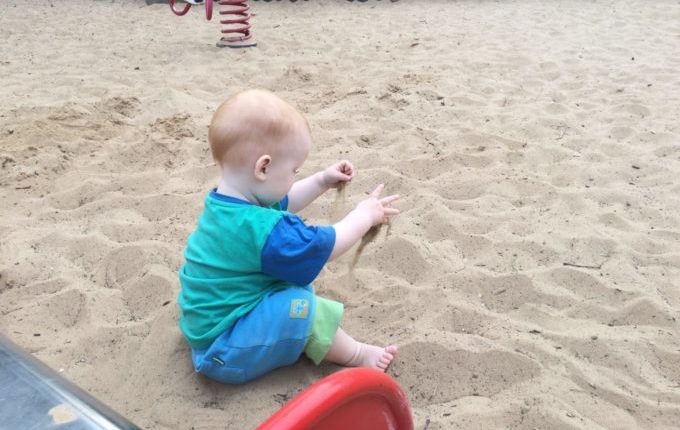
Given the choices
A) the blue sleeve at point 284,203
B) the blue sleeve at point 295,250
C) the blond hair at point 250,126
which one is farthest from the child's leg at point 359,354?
the blond hair at point 250,126

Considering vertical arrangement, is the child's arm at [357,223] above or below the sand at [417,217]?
above

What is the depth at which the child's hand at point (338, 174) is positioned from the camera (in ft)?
7.61

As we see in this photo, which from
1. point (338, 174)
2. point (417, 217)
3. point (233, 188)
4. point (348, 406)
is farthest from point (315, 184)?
point (348, 406)

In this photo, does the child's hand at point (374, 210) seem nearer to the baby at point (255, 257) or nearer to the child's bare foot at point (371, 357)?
the baby at point (255, 257)

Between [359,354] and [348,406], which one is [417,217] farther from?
[348,406]

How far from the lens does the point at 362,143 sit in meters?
3.81

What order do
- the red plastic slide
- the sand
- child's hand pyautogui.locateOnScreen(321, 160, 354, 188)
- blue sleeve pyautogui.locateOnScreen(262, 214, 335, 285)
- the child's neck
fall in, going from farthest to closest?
child's hand pyautogui.locateOnScreen(321, 160, 354, 188) → the sand → the child's neck → blue sleeve pyautogui.locateOnScreen(262, 214, 335, 285) → the red plastic slide

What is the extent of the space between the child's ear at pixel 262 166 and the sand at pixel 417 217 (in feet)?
2.19

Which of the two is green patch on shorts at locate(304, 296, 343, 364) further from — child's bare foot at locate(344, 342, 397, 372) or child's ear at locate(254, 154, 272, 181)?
child's ear at locate(254, 154, 272, 181)

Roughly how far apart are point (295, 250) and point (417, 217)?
125cm

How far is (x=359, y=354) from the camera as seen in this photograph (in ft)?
6.85

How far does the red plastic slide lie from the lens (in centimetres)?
116

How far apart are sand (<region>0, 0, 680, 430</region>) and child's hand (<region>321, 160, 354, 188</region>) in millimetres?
435

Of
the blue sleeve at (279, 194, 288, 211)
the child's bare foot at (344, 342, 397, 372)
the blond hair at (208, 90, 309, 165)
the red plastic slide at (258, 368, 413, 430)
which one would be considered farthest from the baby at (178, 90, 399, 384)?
the red plastic slide at (258, 368, 413, 430)
